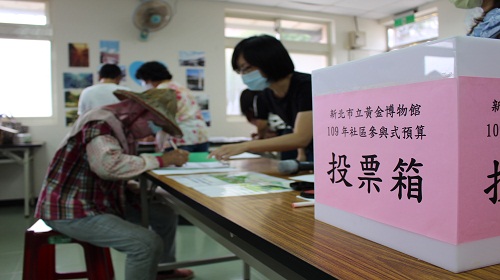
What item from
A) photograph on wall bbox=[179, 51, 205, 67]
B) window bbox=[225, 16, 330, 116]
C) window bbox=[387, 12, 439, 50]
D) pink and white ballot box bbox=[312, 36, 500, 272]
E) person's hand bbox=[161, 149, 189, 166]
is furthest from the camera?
window bbox=[387, 12, 439, 50]

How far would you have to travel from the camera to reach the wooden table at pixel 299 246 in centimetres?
43

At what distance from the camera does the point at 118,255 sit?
257 cm

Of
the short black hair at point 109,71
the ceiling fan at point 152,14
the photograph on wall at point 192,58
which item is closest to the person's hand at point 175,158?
the short black hair at point 109,71

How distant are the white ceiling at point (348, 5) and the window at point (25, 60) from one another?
91.3 inches

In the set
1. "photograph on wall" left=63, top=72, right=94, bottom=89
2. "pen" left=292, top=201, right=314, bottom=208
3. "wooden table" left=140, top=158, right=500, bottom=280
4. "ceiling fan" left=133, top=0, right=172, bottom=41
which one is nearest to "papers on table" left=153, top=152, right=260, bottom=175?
"wooden table" left=140, top=158, right=500, bottom=280

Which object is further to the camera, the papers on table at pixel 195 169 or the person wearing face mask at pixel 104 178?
the papers on table at pixel 195 169

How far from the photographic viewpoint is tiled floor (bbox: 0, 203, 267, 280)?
2.23m

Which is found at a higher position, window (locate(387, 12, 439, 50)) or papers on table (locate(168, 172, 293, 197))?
window (locate(387, 12, 439, 50))

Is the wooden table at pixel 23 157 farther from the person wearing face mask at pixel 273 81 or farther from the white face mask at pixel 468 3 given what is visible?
the white face mask at pixel 468 3

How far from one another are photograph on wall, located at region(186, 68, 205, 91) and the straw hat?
3.29 meters

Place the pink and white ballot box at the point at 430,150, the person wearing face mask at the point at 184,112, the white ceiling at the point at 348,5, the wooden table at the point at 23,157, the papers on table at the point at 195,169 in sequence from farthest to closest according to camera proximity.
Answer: the white ceiling at the point at 348,5 → the wooden table at the point at 23,157 → the person wearing face mask at the point at 184,112 → the papers on table at the point at 195,169 → the pink and white ballot box at the point at 430,150

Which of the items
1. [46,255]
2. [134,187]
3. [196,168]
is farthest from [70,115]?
[196,168]

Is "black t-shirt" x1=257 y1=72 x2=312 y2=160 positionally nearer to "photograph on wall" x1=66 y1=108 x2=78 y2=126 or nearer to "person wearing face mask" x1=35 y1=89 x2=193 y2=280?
"person wearing face mask" x1=35 y1=89 x2=193 y2=280

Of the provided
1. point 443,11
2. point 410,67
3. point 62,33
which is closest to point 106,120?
point 410,67
